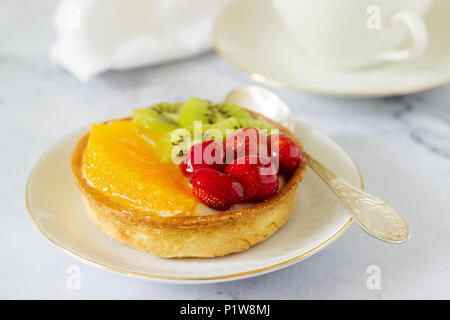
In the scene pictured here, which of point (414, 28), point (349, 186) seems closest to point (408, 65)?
point (414, 28)

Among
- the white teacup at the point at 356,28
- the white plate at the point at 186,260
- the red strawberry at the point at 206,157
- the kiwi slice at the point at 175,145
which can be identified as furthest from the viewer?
the white teacup at the point at 356,28

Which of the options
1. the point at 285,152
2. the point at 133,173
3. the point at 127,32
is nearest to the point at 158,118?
the point at 133,173

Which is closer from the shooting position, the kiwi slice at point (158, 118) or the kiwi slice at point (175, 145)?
the kiwi slice at point (175, 145)

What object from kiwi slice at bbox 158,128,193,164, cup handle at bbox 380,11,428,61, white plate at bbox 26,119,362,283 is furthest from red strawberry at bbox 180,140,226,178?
cup handle at bbox 380,11,428,61

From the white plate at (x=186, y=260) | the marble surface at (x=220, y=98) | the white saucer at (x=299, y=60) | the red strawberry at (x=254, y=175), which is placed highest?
the red strawberry at (x=254, y=175)

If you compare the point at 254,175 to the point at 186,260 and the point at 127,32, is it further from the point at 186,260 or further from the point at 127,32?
the point at 127,32

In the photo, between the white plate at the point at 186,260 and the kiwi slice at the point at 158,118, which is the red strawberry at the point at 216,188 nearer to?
the white plate at the point at 186,260

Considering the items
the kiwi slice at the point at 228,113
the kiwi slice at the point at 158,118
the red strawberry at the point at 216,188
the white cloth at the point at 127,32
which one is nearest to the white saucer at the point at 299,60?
the white cloth at the point at 127,32
